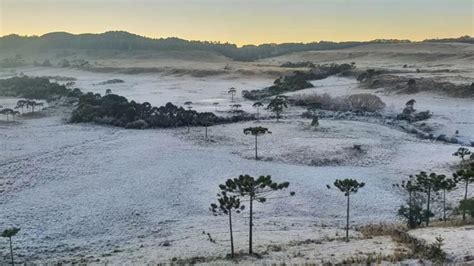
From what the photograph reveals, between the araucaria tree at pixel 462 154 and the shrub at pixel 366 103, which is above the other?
the shrub at pixel 366 103

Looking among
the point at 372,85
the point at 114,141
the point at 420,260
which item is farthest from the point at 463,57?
the point at 420,260

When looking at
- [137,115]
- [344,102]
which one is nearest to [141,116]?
[137,115]

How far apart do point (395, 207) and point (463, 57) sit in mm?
125556

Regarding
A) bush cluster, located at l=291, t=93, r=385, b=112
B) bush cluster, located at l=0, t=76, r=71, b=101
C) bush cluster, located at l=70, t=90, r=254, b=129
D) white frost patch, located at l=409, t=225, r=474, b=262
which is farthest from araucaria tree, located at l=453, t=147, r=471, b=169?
bush cluster, located at l=0, t=76, r=71, b=101

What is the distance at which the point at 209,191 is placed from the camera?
139 ft

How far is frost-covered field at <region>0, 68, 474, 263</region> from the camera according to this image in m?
32.6

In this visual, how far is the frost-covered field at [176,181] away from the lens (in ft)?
107

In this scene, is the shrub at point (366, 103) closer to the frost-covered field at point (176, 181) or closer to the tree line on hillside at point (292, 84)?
the frost-covered field at point (176, 181)

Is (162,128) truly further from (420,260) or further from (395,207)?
(420,260)

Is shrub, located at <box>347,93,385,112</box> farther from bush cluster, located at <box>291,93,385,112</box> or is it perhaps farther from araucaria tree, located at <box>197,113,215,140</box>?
araucaria tree, located at <box>197,113,215,140</box>

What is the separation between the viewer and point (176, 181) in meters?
45.2

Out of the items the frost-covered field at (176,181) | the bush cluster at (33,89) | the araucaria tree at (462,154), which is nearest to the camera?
the frost-covered field at (176,181)

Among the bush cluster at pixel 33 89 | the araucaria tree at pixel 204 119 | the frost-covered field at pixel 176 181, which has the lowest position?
the frost-covered field at pixel 176 181

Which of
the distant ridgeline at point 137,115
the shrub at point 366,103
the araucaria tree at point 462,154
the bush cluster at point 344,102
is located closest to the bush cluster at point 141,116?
the distant ridgeline at point 137,115
